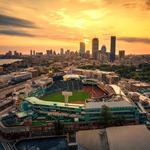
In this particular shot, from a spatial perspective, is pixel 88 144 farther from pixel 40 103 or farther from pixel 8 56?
pixel 8 56

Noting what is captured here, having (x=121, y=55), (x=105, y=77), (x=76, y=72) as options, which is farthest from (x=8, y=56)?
(x=105, y=77)

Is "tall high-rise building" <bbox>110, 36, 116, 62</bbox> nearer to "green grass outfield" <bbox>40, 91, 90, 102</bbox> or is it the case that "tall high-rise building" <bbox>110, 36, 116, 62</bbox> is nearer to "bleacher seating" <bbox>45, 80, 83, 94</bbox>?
"bleacher seating" <bbox>45, 80, 83, 94</bbox>

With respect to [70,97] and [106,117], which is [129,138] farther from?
[70,97]

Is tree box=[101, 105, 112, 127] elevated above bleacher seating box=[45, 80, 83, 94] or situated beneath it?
elevated above

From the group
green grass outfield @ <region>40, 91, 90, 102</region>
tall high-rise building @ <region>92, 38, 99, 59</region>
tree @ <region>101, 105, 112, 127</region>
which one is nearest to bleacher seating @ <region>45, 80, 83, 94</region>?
green grass outfield @ <region>40, 91, 90, 102</region>

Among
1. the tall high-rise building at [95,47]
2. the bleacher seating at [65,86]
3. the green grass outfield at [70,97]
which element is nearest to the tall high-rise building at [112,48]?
the tall high-rise building at [95,47]

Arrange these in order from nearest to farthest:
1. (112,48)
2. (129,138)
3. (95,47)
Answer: (129,138) < (95,47) < (112,48)

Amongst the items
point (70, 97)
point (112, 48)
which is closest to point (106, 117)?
point (70, 97)

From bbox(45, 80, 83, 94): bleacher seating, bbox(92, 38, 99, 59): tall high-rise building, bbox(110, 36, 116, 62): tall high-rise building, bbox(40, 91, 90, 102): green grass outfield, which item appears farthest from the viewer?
bbox(92, 38, 99, 59): tall high-rise building
